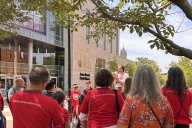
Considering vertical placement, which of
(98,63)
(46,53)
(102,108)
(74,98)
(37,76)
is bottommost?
(74,98)

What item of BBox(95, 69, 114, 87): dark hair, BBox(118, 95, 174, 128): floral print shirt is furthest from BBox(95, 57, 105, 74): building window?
BBox(118, 95, 174, 128): floral print shirt

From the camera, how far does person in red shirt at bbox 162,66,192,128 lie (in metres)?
4.04

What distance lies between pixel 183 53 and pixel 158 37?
1.48 ft

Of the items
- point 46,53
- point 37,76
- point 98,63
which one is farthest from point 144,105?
point 98,63

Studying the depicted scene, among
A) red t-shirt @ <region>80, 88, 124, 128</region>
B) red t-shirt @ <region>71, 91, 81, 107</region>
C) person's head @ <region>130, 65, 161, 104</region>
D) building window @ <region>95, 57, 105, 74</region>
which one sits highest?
building window @ <region>95, 57, 105, 74</region>

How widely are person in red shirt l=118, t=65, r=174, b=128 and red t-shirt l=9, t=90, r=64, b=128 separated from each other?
0.75 meters

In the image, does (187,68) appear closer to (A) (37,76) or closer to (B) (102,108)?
(B) (102,108)

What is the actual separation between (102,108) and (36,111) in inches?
49.2

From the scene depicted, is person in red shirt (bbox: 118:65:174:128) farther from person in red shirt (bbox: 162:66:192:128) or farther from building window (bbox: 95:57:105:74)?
building window (bbox: 95:57:105:74)

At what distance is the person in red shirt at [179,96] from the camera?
4043 mm

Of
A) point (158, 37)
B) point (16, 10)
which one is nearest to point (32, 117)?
point (158, 37)

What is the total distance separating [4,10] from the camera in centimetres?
930

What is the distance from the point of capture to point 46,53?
145 ft

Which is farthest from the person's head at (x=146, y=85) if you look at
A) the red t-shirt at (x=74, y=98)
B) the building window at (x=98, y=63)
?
the building window at (x=98, y=63)
